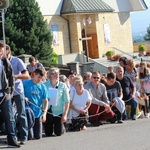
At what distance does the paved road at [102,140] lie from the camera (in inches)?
374

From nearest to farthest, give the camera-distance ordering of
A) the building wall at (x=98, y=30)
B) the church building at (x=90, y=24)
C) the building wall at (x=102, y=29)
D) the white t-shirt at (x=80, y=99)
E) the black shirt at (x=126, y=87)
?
the white t-shirt at (x=80, y=99) → the black shirt at (x=126, y=87) → the church building at (x=90, y=24) → the building wall at (x=98, y=30) → the building wall at (x=102, y=29)

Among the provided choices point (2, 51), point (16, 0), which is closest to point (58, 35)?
point (16, 0)

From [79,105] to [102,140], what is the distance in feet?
6.58

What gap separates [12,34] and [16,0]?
110 inches

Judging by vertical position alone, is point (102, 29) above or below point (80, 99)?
above

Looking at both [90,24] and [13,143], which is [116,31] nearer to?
[90,24]

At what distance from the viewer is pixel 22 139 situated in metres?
9.88

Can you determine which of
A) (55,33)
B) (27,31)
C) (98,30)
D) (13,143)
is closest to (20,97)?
(13,143)

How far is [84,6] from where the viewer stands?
47.8 meters

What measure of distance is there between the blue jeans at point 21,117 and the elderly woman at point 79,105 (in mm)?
2060

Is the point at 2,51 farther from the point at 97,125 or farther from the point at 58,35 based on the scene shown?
the point at 58,35

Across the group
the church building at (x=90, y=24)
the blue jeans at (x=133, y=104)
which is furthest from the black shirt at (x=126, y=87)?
the church building at (x=90, y=24)

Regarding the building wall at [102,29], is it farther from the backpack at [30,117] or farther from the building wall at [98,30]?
the backpack at [30,117]

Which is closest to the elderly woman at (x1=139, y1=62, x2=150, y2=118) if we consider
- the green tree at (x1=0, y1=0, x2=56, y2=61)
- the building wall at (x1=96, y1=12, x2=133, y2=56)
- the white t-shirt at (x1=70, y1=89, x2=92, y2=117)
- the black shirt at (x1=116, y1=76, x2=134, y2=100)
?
the black shirt at (x1=116, y1=76, x2=134, y2=100)
